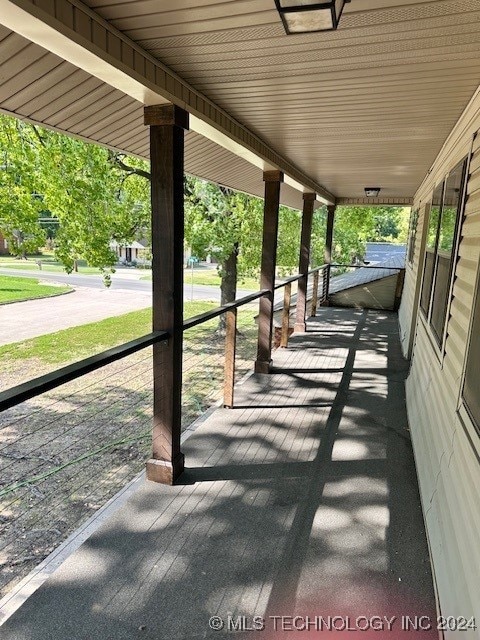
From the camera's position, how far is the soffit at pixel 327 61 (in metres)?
1.58

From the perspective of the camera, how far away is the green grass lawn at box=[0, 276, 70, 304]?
17.2m

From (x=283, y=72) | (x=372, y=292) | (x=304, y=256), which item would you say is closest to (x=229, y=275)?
(x=372, y=292)

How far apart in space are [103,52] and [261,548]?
2459 mm

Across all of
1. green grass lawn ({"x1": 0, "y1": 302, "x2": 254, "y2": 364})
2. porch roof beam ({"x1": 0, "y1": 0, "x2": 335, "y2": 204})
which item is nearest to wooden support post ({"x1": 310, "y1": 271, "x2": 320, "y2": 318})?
green grass lawn ({"x1": 0, "y1": 302, "x2": 254, "y2": 364})

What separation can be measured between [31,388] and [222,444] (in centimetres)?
194

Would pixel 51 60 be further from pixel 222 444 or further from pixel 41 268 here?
pixel 41 268

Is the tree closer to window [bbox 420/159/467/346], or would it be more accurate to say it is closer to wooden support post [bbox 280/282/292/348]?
wooden support post [bbox 280/282/292/348]

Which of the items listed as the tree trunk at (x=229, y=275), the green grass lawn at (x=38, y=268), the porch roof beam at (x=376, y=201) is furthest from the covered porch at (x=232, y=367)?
the green grass lawn at (x=38, y=268)

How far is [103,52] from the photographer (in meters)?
1.70

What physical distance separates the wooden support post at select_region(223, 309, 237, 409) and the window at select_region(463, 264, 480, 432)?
6.72 feet

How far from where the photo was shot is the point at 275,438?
11.0 feet

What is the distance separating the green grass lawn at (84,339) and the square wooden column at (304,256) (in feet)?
12.9

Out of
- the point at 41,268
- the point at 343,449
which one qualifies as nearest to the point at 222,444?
the point at 343,449

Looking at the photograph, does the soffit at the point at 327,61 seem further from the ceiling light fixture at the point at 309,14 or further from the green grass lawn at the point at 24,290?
the green grass lawn at the point at 24,290
